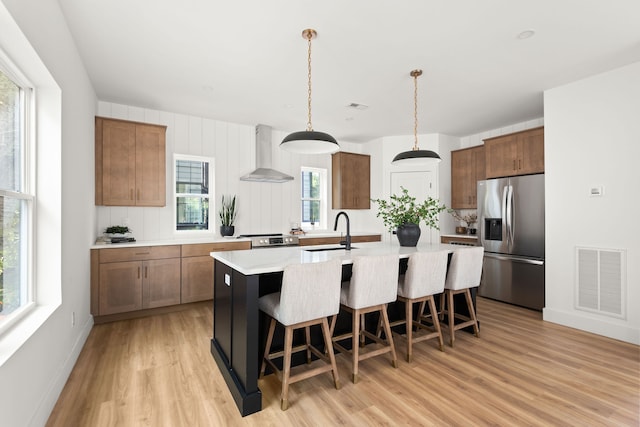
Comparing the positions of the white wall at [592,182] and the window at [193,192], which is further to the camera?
the window at [193,192]

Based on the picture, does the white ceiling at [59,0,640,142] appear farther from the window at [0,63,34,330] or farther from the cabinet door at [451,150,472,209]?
the cabinet door at [451,150,472,209]

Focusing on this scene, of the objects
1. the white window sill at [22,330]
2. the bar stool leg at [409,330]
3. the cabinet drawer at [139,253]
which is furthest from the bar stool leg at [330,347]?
the cabinet drawer at [139,253]

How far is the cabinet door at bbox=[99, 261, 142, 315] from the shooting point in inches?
139

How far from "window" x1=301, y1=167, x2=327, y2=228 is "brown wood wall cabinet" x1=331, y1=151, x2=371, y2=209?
197mm

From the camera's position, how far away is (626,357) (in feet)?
8.99

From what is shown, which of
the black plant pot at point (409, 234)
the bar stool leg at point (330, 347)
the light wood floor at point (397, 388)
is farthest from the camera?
the black plant pot at point (409, 234)

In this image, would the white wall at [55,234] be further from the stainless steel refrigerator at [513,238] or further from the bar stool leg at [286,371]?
the stainless steel refrigerator at [513,238]

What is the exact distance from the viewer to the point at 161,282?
12.8ft

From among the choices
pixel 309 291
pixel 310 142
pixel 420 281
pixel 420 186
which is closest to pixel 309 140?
pixel 310 142

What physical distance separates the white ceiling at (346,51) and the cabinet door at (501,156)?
17.9 inches

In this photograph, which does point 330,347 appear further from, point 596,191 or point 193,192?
point 193,192

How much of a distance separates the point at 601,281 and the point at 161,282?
504 centimetres

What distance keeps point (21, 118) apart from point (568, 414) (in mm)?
3939

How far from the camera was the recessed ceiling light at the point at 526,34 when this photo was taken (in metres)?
2.53
